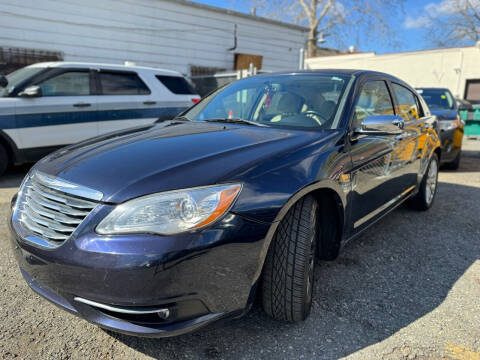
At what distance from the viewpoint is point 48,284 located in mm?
1690

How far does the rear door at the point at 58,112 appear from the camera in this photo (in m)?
5.11

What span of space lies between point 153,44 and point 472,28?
991 inches

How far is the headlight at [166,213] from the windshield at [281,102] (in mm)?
1126

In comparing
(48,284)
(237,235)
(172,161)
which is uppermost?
(172,161)

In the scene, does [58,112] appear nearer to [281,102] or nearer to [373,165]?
[281,102]

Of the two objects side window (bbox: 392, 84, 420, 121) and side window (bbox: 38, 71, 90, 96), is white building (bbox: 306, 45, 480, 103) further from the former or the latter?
side window (bbox: 38, 71, 90, 96)

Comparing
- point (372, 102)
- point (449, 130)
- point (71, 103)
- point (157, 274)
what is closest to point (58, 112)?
point (71, 103)

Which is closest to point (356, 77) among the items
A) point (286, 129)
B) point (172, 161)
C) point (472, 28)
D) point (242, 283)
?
point (286, 129)

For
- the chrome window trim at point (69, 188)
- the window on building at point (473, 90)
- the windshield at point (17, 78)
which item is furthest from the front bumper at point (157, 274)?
the window on building at point (473, 90)

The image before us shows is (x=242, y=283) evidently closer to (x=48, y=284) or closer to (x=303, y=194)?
(x=303, y=194)

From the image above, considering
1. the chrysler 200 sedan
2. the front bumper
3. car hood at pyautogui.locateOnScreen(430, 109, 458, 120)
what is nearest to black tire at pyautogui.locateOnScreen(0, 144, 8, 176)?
the chrysler 200 sedan

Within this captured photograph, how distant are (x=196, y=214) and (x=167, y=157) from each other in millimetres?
445

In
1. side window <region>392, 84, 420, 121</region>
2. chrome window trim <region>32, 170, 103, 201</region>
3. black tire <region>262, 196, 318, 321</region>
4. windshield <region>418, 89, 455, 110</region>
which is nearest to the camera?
chrome window trim <region>32, 170, 103, 201</region>

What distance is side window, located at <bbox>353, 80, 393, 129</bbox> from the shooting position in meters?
2.66
